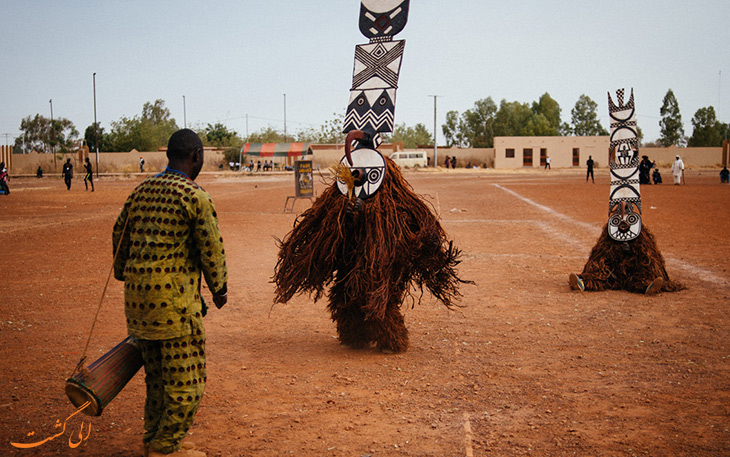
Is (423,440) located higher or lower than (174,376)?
lower

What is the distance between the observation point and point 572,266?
34.8 ft

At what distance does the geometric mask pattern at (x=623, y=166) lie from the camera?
333 inches

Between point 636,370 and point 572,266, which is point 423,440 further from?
point 572,266

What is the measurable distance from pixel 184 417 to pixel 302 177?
59.2 feet

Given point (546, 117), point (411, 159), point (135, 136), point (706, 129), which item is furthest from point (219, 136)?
point (706, 129)

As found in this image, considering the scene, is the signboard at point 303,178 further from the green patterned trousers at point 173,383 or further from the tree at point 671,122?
the tree at point 671,122

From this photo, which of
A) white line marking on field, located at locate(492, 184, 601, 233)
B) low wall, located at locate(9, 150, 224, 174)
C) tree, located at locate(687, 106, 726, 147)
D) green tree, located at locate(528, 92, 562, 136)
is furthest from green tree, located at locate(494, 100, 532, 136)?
white line marking on field, located at locate(492, 184, 601, 233)

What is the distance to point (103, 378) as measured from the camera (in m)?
3.40

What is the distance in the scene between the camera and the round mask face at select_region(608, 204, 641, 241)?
27.5ft

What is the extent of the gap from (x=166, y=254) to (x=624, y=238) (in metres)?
6.81

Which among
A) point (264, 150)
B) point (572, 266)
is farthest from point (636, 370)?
point (264, 150)

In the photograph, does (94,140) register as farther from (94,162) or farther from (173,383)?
(173,383)

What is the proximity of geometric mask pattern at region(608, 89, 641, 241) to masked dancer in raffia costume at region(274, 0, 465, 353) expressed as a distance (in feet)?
12.2

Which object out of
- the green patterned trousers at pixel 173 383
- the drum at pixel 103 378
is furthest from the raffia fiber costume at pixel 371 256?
the drum at pixel 103 378
